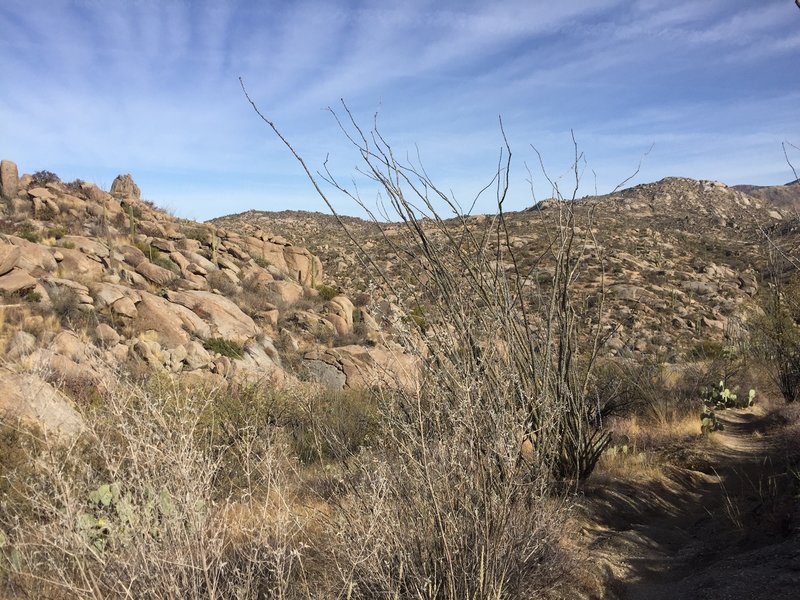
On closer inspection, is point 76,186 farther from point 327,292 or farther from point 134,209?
point 327,292

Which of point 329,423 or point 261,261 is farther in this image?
point 261,261

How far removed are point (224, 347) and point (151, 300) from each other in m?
2.18

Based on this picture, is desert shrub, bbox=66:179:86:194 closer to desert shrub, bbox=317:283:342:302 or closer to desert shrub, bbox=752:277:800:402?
desert shrub, bbox=317:283:342:302

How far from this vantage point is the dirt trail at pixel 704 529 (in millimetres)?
3479

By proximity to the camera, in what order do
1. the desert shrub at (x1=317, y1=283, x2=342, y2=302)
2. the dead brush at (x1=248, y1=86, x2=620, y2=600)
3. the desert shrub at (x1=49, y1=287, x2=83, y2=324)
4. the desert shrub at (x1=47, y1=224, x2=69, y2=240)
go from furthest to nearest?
1. the desert shrub at (x1=317, y1=283, x2=342, y2=302)
2. the desert shrub at (x1=47, y1=224, x2=69, y2=240)
3. the desert shrub at (x1=49, y1=287, x2=83, y2=324)
4. the dead brush at (x1=248, y1=86, x2=620, y2=600)

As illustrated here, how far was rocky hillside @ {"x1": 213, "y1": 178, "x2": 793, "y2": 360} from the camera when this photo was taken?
58.8 feet

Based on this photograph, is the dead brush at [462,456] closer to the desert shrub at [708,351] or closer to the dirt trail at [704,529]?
the dirt trail at [704,529]

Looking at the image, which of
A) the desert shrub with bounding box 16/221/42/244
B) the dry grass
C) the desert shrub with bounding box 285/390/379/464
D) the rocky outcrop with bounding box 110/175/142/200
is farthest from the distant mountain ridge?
the rocky outcrop with bounding box 110/175/142/200

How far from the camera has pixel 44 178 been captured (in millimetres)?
22672

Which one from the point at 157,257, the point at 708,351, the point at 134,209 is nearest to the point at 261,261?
the point at 157,257

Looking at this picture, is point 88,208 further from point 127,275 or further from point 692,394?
point 692,394

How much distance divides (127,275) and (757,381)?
49.5 ft

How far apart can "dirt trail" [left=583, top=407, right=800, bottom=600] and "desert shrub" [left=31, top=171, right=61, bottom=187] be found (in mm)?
23528

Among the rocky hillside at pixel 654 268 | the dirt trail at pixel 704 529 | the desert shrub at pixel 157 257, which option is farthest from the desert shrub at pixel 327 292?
the dirt trail at pixel 704 529
